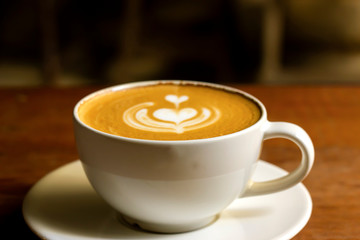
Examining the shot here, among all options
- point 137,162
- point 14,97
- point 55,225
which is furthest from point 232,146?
point 14,97

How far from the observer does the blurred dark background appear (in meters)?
2.11

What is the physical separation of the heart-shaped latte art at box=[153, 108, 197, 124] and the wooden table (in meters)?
0.17

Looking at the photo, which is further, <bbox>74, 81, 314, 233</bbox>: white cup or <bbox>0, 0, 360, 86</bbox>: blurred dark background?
<bbox>0, 0, 360, 86</bbox>: blurred dark background

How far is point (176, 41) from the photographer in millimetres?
2199

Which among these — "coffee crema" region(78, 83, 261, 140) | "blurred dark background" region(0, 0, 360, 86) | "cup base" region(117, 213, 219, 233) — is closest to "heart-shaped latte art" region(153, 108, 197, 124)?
"coffee crema" region(78, 83, 261, 140)

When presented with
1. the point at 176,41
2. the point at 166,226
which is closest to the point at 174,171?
the point at 166,226

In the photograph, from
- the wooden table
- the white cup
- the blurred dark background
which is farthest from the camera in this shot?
the blurred dark background

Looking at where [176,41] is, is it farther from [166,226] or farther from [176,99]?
[166,226]

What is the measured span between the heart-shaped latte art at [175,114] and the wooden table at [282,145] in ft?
0.55

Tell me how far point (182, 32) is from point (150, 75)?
0.22 meters

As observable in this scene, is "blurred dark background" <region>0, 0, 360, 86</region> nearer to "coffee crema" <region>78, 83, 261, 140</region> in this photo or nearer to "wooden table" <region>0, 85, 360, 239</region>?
"wooden table" <region>0, 85, 360, 239</region>

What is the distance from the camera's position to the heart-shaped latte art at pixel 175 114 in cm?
56

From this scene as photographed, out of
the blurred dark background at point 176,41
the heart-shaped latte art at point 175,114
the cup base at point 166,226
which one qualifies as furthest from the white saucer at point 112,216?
the blurred dark background at point 176,41

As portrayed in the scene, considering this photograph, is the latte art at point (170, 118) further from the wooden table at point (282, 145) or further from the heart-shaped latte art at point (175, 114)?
the wooden table at point (282, 145)
